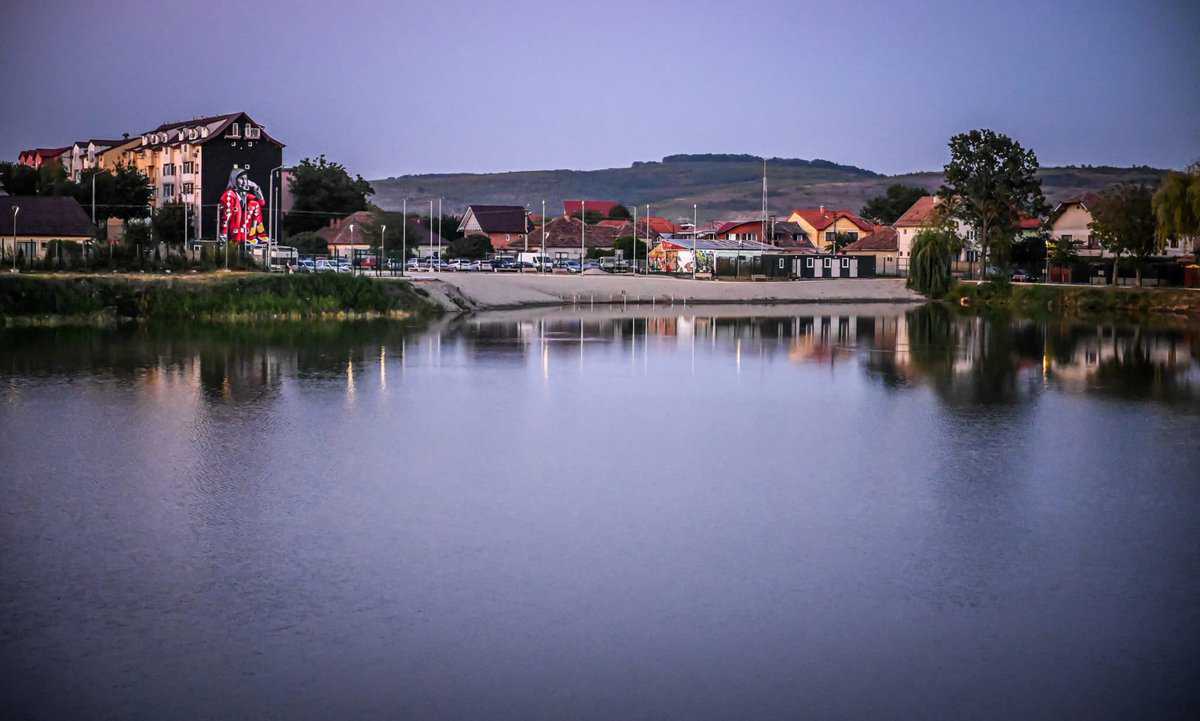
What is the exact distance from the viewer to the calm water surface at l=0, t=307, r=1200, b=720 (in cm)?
1038

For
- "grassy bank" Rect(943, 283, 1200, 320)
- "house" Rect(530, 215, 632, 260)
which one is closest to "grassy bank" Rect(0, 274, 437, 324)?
"grassy bank" Rect(943, 283, 1200, 320)

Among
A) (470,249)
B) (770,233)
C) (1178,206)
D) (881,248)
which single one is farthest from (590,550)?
(770,233)

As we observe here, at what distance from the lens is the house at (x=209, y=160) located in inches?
3772

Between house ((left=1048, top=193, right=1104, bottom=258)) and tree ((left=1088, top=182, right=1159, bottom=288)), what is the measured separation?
1466cm

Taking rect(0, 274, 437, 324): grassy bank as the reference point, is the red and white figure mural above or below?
above

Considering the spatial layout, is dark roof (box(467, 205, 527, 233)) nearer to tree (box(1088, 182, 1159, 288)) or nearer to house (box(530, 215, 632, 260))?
house (box(530, 215, 632, 260))

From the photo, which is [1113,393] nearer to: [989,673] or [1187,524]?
[1187,524]

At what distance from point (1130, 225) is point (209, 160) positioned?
61.6 meters

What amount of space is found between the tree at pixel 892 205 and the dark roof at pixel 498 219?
41090mm

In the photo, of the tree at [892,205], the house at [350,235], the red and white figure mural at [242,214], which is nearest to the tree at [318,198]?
the house at [350,235]

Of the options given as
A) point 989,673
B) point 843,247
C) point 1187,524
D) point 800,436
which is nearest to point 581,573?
point 989,673

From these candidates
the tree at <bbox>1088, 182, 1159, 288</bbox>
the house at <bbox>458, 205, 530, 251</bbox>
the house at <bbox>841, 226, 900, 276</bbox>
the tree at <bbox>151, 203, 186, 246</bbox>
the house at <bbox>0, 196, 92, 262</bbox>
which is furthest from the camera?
the house at <bbox>458, 205, 530, 251</bbox>

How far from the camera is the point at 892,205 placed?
152m

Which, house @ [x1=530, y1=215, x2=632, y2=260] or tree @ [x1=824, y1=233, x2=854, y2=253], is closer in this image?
house @ [x1=530, y1=215, x2=632, y2=260]
